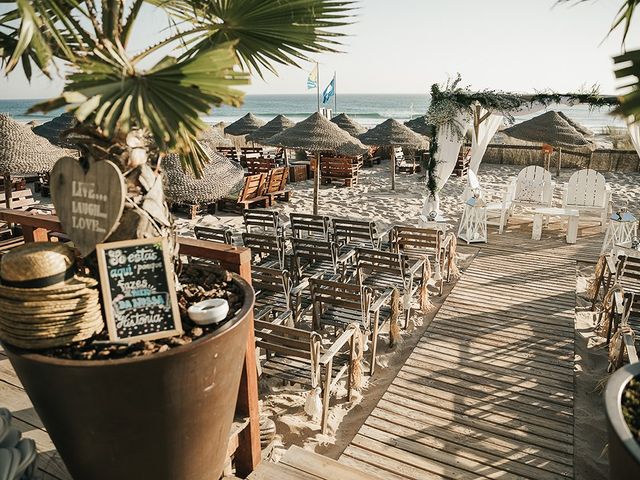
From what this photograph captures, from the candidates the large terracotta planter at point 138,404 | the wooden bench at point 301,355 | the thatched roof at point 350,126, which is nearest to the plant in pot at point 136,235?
the large terracotta planter at point 138,404

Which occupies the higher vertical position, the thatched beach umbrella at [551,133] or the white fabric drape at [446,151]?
the thatched beach umbrella at [551,133]

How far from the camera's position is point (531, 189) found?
1030 cm

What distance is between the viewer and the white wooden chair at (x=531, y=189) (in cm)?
1013

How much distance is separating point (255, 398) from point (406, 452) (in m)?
1.55

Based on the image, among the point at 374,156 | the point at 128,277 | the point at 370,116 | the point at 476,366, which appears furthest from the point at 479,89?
the point at 370,116

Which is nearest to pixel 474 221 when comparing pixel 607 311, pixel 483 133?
pixel 483 133

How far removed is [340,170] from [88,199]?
13377 mm

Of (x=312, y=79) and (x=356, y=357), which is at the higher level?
(x=312, y=79)

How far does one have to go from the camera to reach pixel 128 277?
167 centimetres

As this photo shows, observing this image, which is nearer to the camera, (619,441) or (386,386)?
(619,441)

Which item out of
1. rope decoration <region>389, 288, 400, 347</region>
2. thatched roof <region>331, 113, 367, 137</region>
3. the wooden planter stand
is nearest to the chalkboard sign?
the wooden planter stand

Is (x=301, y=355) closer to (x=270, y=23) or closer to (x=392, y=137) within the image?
(x=270, y=23)

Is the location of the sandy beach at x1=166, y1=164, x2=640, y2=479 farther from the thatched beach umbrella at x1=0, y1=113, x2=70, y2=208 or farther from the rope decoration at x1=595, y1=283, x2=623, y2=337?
the thatched beach umbrella at x1=0, y1=113, x2=70, y2=208

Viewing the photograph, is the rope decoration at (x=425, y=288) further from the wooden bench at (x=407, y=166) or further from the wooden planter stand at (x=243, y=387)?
the wooden bench at (x=407, y=166)
